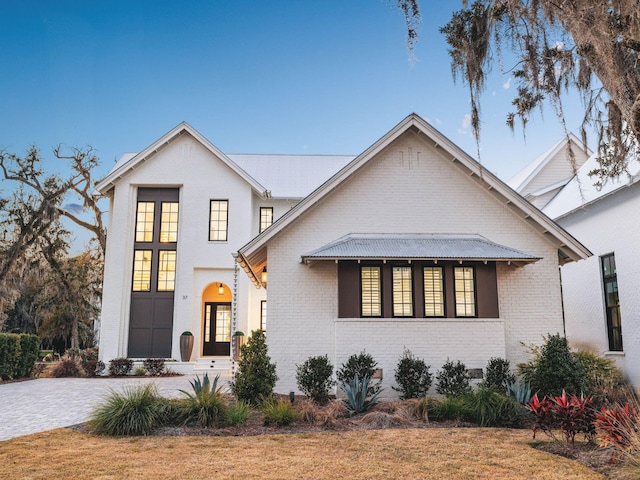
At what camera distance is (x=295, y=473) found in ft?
21.0

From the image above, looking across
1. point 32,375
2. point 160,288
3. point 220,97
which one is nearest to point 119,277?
point 160,288

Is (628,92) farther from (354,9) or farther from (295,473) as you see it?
(354,9)

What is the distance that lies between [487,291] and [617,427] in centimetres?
615

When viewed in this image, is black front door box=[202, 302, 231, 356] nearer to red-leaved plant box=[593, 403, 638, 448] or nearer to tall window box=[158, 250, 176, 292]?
tall window box=[158, 250, 176, 292]

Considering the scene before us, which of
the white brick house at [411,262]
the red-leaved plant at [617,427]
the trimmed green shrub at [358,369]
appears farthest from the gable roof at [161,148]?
the red-leaved plant at [617,427]

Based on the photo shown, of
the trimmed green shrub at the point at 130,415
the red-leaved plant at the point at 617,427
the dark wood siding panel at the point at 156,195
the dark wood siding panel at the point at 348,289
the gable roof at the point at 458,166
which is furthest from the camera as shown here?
the dark wood siding panel at the point at 156,195

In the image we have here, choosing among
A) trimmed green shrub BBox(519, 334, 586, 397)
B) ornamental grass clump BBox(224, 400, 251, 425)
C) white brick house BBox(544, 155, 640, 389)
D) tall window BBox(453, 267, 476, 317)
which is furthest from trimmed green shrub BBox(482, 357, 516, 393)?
ornamental grass clump BBox(224, 400, 251, 425)

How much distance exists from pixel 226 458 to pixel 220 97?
703 inches

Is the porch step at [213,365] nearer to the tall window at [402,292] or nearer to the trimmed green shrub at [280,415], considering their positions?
the tall window at [402,292]

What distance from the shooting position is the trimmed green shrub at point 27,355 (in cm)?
1777

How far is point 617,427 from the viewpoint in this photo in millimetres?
6785

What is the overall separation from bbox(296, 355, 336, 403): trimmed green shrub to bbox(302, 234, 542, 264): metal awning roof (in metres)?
2.41

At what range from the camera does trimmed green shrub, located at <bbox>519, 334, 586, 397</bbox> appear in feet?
34.2

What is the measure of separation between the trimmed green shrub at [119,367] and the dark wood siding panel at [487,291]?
12924mm
